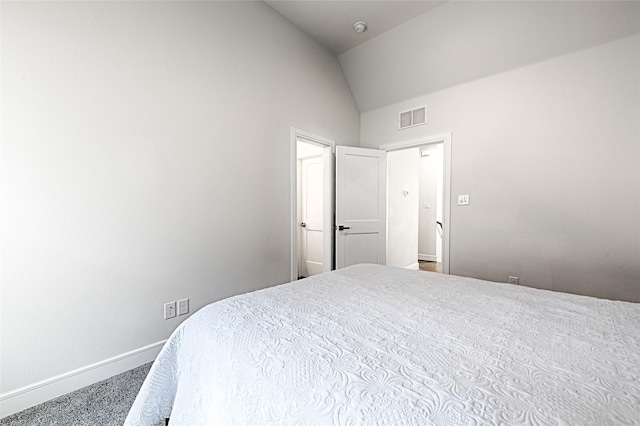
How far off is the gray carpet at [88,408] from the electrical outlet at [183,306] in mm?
484

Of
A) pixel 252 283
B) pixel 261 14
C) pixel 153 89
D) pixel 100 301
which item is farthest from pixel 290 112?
pixel 100 301

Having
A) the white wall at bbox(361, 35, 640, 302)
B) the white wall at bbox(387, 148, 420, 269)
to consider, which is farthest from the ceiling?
the white wall at bbox(387, 148, 420, 269)

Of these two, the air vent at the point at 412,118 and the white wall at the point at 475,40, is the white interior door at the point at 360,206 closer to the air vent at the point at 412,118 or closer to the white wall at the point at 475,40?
the air vent at the point at 412,118

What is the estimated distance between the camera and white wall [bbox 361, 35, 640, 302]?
228 cm

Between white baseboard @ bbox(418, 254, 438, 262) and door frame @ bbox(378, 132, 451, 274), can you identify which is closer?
door frame @ bbox(378, 132, 451, 274)

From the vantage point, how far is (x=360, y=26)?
9.49 feet

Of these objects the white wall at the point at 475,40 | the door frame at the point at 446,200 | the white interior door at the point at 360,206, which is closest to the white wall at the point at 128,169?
the white interior door at the point at 360,206

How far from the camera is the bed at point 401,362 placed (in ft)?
1.90

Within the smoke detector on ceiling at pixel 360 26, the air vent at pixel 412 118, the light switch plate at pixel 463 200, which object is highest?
the smoke detector on ceiling at pixel 360 26

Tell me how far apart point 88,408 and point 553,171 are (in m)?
3.92

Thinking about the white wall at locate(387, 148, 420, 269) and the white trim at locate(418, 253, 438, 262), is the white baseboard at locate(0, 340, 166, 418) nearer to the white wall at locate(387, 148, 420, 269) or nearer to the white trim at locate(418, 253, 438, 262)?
the white wall at locate(387, 148, 420, 269)

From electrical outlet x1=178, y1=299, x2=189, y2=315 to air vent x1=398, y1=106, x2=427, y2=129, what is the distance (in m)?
3.15

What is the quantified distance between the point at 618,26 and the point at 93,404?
4565mm

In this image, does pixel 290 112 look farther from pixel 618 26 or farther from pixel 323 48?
pixel 618 26
